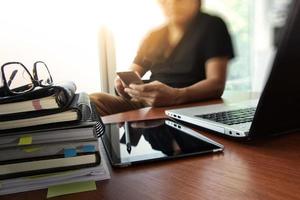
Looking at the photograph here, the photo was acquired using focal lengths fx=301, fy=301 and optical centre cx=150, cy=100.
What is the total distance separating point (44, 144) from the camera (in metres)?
0.42

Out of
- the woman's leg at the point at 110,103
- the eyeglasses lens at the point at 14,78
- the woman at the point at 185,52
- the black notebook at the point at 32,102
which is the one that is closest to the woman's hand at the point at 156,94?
the woman's leg at the point at 110,103

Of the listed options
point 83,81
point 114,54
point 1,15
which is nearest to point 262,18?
point 114,54

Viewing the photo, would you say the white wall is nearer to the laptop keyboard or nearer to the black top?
the black top

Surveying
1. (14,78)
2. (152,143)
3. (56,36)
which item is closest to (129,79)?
(14,78)

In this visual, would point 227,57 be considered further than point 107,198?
Yes

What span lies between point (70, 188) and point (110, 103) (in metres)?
0.97

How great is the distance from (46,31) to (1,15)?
29cm

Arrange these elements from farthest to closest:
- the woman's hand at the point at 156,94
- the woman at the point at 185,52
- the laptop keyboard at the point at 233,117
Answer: the woman at the point at 185,52
the woman's hand at the point at 156,94
the laptop keyboard at the point at 233,117

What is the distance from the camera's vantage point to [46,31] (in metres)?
2.11

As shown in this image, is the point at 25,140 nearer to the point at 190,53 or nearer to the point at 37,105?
the point at 37,105

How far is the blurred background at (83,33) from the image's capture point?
6.64ft

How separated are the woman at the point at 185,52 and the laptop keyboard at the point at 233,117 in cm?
71

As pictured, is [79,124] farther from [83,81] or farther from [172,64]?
[83,81]

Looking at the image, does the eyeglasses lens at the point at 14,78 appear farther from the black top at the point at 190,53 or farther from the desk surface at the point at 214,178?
the black top at the point at 190,53
